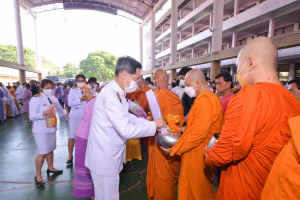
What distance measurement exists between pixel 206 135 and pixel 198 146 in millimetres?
201

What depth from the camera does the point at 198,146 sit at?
6.35 feet

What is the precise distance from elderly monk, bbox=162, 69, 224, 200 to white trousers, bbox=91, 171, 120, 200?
27.6 inches

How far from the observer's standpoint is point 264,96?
42.5 inches

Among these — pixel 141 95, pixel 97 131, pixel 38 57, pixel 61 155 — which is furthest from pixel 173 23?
pixel 38 57

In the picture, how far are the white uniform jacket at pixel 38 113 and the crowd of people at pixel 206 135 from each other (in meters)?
0.02

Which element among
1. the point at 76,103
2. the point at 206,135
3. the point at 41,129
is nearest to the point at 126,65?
the point at 206,135

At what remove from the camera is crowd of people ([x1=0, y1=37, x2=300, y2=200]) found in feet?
3.52

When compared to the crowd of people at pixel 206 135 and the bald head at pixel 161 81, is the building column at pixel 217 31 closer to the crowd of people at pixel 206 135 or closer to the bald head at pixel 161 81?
the crowd of people at pixel 206 135

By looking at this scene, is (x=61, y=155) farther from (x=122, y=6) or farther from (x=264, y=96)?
(x=122, y=6)

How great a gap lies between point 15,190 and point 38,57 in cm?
2650

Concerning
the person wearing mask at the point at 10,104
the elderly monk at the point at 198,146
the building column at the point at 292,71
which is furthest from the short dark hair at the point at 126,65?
the building column at the point at 292,71

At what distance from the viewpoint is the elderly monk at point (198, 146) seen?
1792 millimetres

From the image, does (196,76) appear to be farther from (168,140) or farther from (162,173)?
(162,173)

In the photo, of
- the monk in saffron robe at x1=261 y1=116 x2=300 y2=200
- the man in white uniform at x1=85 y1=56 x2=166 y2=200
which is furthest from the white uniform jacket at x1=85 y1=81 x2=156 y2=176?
the monk in saffron robe at x1=261 y1=116 x2=300 y2=200
